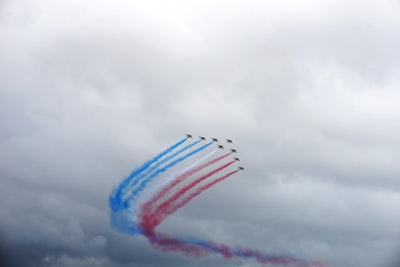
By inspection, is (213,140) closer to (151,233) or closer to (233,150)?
(233,150)

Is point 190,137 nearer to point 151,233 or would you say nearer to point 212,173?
point 212,173

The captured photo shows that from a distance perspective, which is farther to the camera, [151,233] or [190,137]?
[190,137]

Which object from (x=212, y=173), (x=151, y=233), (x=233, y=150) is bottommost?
(x=151, y=233)

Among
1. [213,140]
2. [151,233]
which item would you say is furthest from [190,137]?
[151,233]

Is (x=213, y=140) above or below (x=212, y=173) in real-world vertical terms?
above

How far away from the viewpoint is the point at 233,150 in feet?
592

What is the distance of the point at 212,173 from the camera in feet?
538

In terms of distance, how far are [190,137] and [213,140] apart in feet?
30.3

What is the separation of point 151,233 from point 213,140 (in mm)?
36485

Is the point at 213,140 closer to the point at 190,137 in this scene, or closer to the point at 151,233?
the point at 190,137

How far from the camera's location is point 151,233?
531ft

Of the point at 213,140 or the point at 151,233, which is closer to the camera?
the point at 151,233

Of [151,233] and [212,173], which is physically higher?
[212,173]

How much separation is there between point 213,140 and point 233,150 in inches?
274
